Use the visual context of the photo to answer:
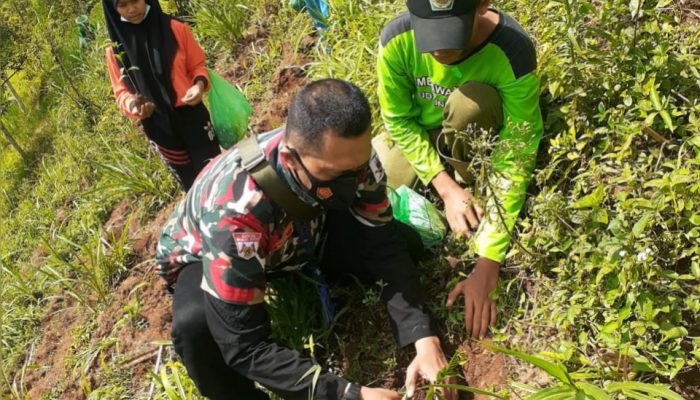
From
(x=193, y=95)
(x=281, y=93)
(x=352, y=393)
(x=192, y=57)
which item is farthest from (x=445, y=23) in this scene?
(x=281, y=93)

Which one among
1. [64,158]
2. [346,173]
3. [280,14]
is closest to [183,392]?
[346,173]

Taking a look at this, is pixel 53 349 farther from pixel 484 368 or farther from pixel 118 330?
pixel 484 368

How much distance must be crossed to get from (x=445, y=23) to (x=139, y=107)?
165 cm

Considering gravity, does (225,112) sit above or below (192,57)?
below

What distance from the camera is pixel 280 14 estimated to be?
171 inches

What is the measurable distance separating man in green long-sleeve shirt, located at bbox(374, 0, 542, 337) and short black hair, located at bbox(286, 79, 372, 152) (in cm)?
41

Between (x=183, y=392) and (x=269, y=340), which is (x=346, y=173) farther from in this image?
(x=183, y=392)

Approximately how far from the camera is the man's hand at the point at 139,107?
9.45 ft

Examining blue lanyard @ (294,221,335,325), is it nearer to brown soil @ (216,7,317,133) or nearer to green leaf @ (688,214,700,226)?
green leaf @ (688,214,700,226)

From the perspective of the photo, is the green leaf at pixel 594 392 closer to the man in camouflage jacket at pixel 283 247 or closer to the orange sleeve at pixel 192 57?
the man in camouflage jacket at pixel 283 247

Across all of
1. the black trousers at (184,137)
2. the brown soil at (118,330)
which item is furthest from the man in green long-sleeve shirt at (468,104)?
the brown soil at (118,330)

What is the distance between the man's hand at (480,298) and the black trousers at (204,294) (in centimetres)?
19

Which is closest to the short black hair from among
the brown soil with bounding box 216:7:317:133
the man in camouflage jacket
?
the man in camouflage jacket

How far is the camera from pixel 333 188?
1777 millimetres
